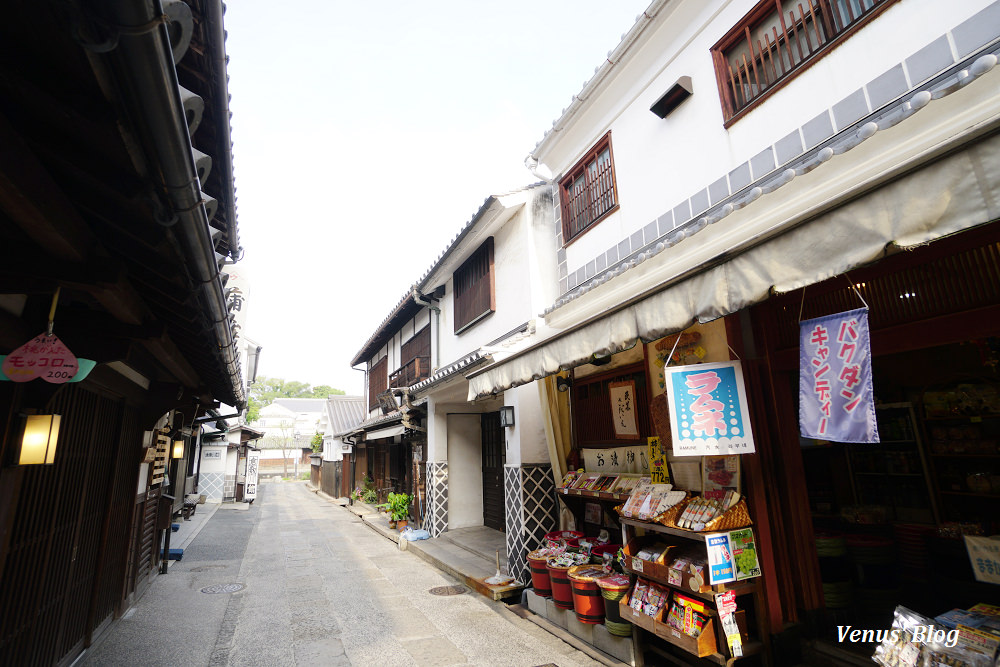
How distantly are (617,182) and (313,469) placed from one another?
133 feet

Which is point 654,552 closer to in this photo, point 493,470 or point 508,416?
point 508,416

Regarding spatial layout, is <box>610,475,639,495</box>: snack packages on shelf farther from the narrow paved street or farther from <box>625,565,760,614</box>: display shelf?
the narrow paved street

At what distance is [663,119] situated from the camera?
21.6ft

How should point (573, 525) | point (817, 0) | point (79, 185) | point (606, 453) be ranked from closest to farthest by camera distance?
1. point (79, 185)
2. point (817, 0)
3. point (606, 453)
4. point (573, 525)

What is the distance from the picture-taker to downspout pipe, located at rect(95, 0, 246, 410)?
1543 mm

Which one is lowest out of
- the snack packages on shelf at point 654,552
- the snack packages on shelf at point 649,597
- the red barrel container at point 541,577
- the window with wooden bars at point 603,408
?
the red barrel container at point 541,577

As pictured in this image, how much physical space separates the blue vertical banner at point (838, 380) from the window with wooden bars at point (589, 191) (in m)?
4.38

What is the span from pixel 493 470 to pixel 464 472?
33.9 inches

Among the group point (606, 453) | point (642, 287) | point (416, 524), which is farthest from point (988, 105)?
point (416, 524)

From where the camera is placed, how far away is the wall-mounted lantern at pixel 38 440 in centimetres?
379

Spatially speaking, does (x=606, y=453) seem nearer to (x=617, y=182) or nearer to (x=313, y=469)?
A: (x=617, y=182)

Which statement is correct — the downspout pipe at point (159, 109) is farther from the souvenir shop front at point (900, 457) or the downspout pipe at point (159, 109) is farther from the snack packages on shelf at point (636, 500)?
the snack packages on shelf at point (636, 500)

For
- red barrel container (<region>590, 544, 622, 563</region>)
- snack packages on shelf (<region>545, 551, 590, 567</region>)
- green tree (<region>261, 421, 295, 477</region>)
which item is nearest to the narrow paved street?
snack packages on shelf (<region>545, 551, 590, 567</region>)

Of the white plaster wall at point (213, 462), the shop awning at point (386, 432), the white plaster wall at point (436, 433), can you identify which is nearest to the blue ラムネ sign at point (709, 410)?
the white plaster wall at point (436, 433)
